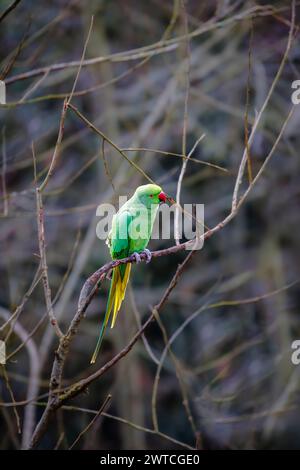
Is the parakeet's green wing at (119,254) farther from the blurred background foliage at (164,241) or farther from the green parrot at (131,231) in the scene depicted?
the blurred background foliage at (164,241)

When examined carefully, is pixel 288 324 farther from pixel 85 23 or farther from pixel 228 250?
pixel 85 23

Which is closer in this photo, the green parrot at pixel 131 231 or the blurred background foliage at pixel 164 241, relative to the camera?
the green parrot at pixel 131 231

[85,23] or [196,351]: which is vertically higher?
[85,23]

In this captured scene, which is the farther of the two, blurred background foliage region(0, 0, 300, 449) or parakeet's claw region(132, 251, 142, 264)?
blurred background foliage region(0, 0, 300, 449)

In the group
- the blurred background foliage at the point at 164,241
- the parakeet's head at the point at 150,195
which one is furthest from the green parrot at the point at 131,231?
the blurred background foliage at the point at 164,241

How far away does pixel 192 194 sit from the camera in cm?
914

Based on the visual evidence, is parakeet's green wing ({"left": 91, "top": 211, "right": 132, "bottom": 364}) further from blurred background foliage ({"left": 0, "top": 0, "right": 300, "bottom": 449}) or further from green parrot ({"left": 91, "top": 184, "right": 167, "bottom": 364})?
blurred background foliage ({"left": 0, "top": 0, "right": 300, "bottom": 449})

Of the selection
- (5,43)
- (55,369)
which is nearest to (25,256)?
(5,43)

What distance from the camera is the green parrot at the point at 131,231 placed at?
3.19 metres

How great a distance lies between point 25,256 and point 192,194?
2628 millimetres

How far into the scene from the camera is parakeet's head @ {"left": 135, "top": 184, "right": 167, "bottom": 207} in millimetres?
3174

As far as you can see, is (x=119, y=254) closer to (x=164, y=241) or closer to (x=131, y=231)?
(x=131, y=231)

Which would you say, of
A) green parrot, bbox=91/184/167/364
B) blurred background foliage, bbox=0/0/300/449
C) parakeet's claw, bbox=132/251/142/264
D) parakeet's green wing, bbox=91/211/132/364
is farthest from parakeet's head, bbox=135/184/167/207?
blurred background foliage, bbox=0/0/300/449

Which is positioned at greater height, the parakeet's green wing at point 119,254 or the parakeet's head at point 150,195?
the parakeet's head at point 150,195
